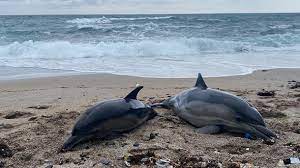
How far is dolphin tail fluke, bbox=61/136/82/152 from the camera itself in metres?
4.77

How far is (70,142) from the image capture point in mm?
4828

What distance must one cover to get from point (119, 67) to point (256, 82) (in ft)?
15.8

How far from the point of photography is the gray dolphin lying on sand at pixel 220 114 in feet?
17.2

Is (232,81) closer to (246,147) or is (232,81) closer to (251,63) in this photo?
(251,63)

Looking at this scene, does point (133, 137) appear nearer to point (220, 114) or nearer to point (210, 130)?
point (210, 130)

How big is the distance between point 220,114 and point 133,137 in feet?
3.93

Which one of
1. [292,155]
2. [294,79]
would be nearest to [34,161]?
[292,155]

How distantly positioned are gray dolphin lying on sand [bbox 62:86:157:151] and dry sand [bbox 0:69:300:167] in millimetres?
109

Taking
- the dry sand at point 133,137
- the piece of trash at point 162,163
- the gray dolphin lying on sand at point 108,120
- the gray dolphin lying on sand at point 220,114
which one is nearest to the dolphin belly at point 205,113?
the gray dolphin lying on sand at point 220,114

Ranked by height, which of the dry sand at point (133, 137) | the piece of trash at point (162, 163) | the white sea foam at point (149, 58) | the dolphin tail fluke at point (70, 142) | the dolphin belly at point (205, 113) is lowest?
the white sea foam at point (149, 58)

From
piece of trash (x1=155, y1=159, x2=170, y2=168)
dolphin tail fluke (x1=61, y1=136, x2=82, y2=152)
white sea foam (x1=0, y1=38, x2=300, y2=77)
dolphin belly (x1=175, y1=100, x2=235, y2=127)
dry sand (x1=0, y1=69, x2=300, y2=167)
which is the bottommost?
white sea foam (x1=0, y1=38, x2=300, y2=77)

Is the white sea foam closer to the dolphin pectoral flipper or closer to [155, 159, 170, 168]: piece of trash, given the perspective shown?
the dolphin pectoral flipper

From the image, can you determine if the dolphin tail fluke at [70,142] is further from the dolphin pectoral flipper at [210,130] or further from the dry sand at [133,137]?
the dolphin pectoral flipper at [210,130]

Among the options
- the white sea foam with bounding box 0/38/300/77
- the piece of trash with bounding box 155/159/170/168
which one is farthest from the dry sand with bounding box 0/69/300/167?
the white sea foam with bounding box 0/38/300/77
